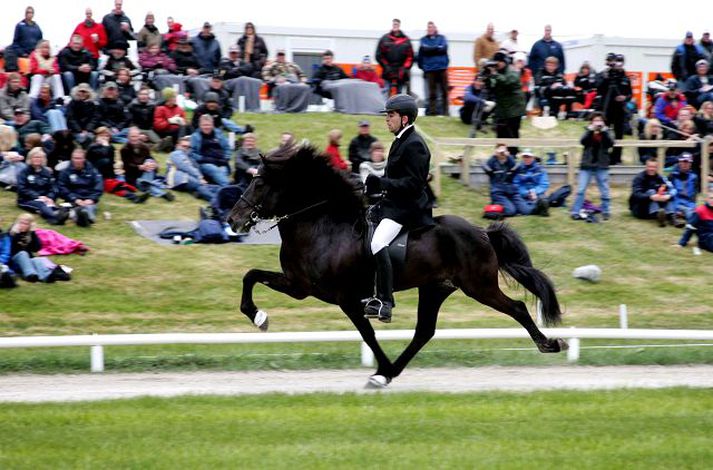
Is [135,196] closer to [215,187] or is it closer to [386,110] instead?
[215,187]

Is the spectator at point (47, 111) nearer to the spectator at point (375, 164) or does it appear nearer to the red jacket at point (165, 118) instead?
the red jacket at point (165, 118)

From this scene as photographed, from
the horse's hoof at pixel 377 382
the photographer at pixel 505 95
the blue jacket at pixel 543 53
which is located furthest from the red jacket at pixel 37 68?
the horse's hoof at pixel 377 382

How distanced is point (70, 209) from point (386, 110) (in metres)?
8.39

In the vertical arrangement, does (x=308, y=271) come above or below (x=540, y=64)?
below

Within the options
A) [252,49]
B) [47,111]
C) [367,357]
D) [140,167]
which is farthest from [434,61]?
[367,357]

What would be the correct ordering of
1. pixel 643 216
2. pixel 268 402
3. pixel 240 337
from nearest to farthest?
pixel 268 402 < pixel 240 337 < pixel 643 216

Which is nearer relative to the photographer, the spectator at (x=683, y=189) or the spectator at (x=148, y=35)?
the spectator at (x=683, y=189)

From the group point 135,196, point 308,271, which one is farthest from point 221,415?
point 135,196

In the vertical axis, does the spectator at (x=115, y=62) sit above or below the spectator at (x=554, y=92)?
above

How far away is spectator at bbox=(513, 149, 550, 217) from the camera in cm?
1973

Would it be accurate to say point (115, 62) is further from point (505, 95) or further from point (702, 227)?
point (702, 227)

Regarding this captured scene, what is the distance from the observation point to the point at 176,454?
7547mm

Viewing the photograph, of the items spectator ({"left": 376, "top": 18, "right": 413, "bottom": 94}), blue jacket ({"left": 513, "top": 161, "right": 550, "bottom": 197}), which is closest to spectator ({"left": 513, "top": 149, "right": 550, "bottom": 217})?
blue jacket ({"left": 513, "top": 161, "right": 550, "bottom": 197})

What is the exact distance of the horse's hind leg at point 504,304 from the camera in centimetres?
1095
